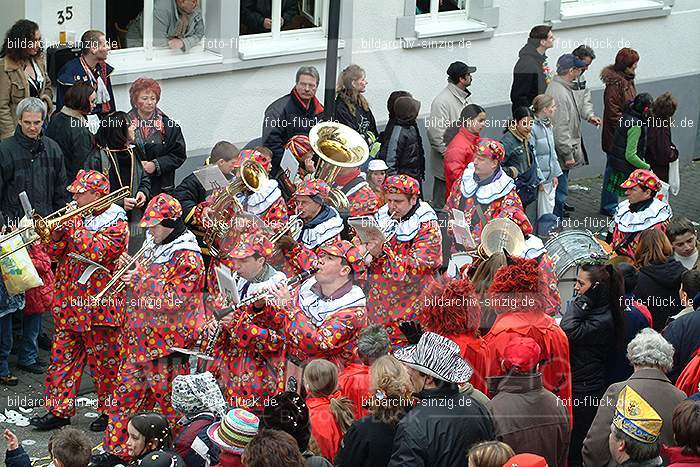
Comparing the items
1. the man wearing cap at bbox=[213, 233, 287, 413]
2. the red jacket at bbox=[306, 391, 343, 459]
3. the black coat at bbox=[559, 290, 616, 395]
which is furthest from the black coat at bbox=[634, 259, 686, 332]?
the red jacket at bbox=[306, 391, 343, 459]

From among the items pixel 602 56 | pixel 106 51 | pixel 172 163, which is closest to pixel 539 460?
pixel 172 163

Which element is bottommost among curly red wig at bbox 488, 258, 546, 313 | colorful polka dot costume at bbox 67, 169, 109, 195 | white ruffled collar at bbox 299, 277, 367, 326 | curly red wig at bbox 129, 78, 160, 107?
white ruffled collar at bbox 299, 277, 367, 326

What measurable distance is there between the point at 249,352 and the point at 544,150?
5163 mm

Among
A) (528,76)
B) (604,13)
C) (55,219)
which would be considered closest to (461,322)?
(55,219)

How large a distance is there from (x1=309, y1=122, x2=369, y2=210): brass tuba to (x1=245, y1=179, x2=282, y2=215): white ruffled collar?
0.49 meters

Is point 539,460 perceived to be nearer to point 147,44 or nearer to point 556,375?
point 556,375

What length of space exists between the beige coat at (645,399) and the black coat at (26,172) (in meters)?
4.61

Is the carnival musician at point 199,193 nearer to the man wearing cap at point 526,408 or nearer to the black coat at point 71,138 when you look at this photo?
the black coat at point 71,138

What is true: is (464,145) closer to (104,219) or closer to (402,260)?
(402,260)

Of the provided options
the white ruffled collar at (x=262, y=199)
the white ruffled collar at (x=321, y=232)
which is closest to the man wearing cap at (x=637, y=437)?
the white ruffled collar at (x=321, y=232)

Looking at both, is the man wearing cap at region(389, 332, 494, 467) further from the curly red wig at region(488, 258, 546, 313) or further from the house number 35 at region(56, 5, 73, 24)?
the house number 35 at region(56, 5, 73, 24)

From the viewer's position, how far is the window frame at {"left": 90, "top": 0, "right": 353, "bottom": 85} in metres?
12.5

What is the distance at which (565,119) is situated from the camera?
1378cm

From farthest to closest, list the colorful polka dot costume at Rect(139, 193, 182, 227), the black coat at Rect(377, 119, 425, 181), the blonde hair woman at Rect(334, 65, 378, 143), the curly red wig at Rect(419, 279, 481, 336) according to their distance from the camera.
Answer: the blonde hair woman at Rect(334, 65, 378, 143) → the black coat at Rect(377, 119, 425, 181) → the colorful polka dot costume at Rect(139, 193, 182, 227) → the curly red wig at Rect(419, 279, 481, 336)
